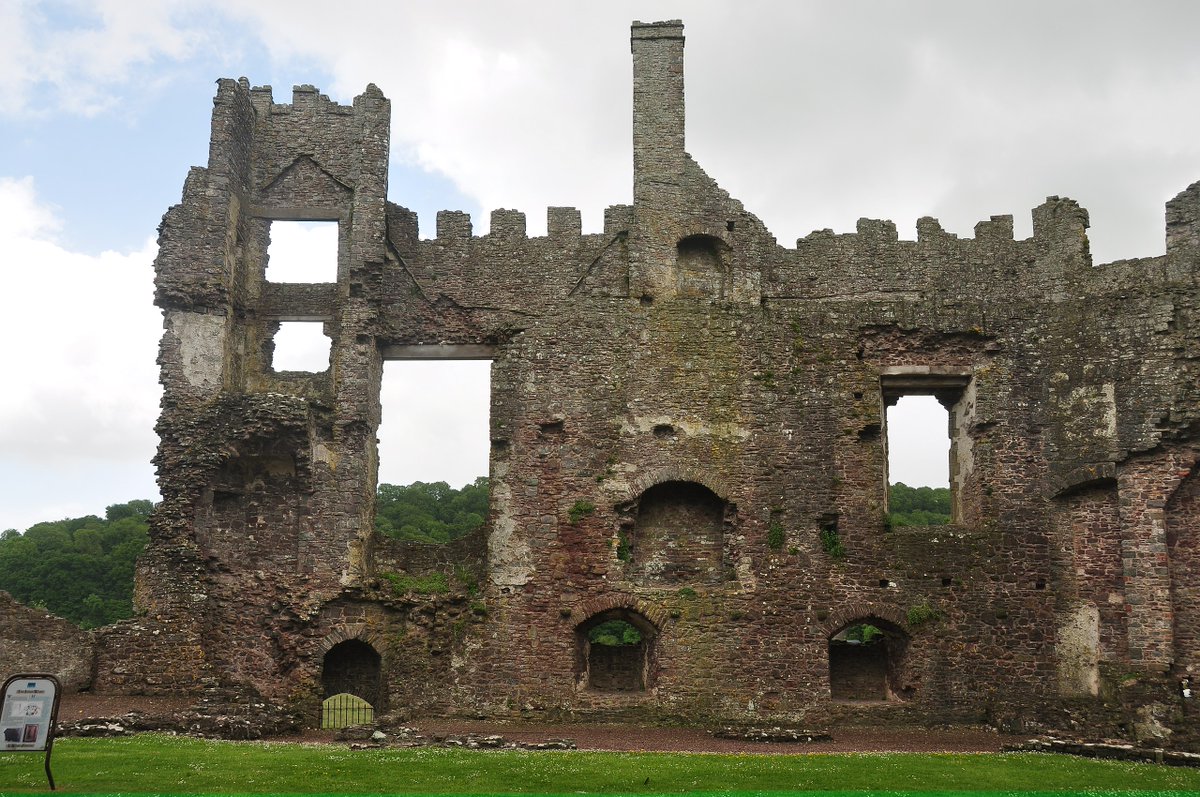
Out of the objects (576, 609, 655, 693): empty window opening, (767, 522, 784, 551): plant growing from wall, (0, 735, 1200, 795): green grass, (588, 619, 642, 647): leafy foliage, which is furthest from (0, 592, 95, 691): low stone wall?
(588, 619, 642, 647): leafy foliage

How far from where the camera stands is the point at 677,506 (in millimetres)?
20328

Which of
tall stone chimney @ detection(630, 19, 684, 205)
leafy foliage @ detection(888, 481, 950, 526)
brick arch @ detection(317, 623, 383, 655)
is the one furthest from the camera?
leafy foliage @ detection(888, 481, 950, 526)

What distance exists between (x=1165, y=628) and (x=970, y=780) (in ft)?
23.3

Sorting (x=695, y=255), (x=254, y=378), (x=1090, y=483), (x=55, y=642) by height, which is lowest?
(x=55, y=642)

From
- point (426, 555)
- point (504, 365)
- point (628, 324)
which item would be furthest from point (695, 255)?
point (426, 555)

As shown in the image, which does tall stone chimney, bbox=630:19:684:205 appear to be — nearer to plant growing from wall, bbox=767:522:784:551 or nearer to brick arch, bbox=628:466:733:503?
brick arch, bbox=628:466:733:503

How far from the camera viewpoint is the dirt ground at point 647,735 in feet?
53.9

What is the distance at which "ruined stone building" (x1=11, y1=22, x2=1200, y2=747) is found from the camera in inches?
746

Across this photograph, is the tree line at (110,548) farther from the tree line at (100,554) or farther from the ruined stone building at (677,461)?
the ruined stone building at (677,461)

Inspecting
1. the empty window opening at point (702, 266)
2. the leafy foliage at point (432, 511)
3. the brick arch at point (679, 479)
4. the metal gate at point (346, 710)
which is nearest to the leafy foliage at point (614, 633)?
the leafy foliage at point (432, 511)

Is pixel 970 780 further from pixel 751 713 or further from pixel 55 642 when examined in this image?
pixel 55 642

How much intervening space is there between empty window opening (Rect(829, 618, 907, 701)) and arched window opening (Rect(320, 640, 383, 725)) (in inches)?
329

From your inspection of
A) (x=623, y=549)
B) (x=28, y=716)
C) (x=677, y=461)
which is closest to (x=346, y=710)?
(x=623, y=549)

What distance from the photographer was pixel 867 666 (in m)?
20.3
